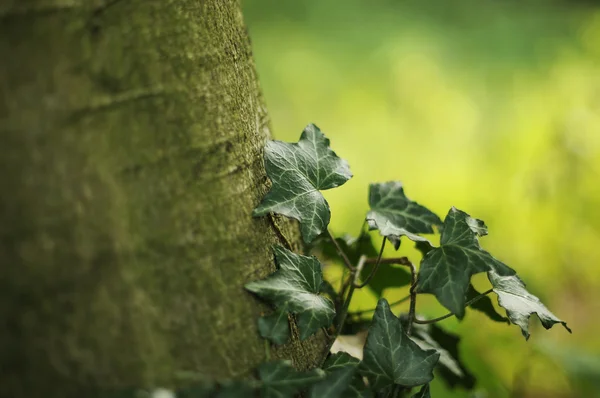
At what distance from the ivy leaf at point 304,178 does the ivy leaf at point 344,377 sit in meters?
0.14

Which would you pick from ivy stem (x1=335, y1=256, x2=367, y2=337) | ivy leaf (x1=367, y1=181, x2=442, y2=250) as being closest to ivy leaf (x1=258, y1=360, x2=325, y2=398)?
ivy stem (x1=335, y1=256, x2=367, y2=337)

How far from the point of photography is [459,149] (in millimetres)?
2586

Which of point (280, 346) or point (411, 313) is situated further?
point (411, 313)

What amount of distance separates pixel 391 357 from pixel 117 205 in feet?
1.18

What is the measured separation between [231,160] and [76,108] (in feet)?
0.55

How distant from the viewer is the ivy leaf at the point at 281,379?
547mm

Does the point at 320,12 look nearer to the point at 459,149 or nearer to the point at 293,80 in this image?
the point at 293,80

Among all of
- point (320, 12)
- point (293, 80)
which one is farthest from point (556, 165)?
point (320, 12)

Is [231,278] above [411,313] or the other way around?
above

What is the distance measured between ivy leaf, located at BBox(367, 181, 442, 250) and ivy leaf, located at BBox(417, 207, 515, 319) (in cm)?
9

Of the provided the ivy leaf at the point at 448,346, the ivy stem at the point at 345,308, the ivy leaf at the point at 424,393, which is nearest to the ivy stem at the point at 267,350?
the ivy stem at the point at 345,308

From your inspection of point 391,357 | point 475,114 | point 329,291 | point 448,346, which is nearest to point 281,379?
point 391,357

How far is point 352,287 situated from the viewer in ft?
2.35

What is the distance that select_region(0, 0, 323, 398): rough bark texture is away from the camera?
17.6 inches
